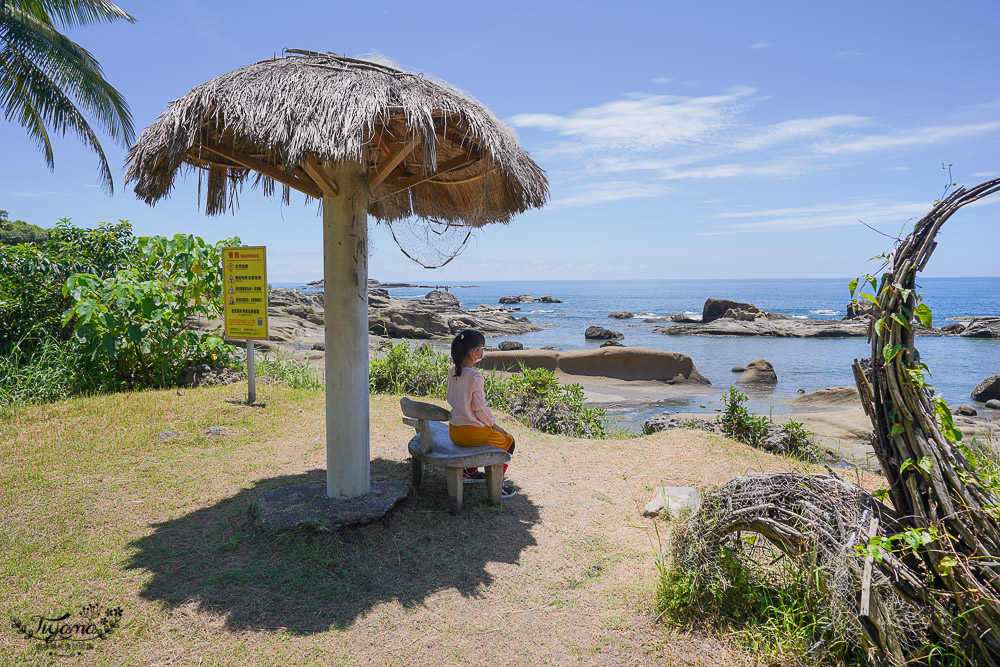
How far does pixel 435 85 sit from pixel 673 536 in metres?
3.51

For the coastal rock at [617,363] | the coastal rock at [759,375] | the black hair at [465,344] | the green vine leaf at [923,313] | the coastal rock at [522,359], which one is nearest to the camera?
the green vine leaf at [923,313]

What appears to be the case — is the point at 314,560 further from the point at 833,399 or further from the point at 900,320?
the point at 833,399

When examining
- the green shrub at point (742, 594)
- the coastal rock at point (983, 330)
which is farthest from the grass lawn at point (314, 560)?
the coastal rock at point (983, 330)

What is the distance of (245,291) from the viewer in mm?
7953

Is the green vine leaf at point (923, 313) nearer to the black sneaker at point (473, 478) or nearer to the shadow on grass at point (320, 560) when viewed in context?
the shadow on grass at point (320, 560)

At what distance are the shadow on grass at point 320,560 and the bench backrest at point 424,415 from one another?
0.53 meters

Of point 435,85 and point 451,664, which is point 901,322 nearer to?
point 451,664

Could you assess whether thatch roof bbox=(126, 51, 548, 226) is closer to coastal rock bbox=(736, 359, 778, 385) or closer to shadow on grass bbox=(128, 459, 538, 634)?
shadow on grass bbox=(128, 459, 538, 634)

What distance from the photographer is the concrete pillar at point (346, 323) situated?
15.1 ft

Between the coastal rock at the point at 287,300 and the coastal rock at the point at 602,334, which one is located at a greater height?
the coastal rock at the point at 287,300

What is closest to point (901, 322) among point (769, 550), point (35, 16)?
point (769, 550)

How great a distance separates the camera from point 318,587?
3816mm

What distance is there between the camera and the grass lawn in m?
3.26

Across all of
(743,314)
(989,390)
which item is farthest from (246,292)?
(743,314)
